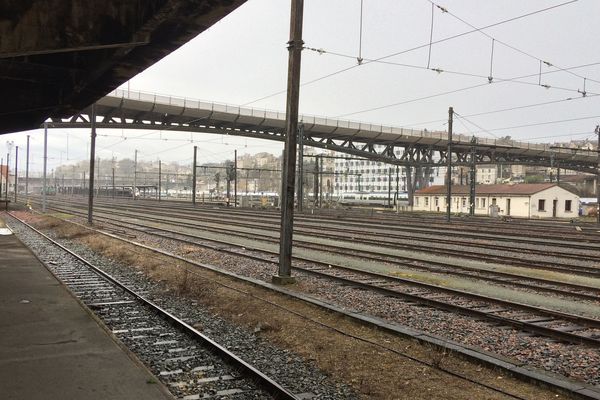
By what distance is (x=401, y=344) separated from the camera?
770cm

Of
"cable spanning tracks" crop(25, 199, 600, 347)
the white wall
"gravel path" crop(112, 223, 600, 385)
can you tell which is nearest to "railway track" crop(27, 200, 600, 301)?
"cable spanning tracks" crop(25, 199, 600, 347)

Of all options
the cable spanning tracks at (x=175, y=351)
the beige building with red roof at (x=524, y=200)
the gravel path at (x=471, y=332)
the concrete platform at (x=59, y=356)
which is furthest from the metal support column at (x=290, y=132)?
the beige building with red roof at (x=524, y=200)

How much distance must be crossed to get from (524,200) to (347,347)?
2378 inches

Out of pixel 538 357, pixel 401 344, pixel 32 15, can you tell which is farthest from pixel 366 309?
pixel 32 15

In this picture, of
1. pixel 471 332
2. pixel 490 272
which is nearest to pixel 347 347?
pixel 471 332

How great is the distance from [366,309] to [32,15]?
7610 mm

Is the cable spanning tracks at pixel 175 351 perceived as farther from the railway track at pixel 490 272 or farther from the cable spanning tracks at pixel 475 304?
the railway track at pixel 490 272

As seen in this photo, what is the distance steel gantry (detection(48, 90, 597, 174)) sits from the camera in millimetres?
57281

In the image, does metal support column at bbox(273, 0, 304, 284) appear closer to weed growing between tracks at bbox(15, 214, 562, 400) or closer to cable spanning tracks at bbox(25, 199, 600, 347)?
weed growing between tracks at bbox(15, 214, 562, 400)

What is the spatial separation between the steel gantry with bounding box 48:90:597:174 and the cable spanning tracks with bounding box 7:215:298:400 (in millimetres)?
42931

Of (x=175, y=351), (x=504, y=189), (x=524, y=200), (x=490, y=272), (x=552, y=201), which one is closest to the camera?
(x=175, y=351)

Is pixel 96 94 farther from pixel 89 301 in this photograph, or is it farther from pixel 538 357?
pixel 538 357

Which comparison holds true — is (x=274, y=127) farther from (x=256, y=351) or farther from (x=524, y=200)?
(x=256, y=351)

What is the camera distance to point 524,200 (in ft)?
203
